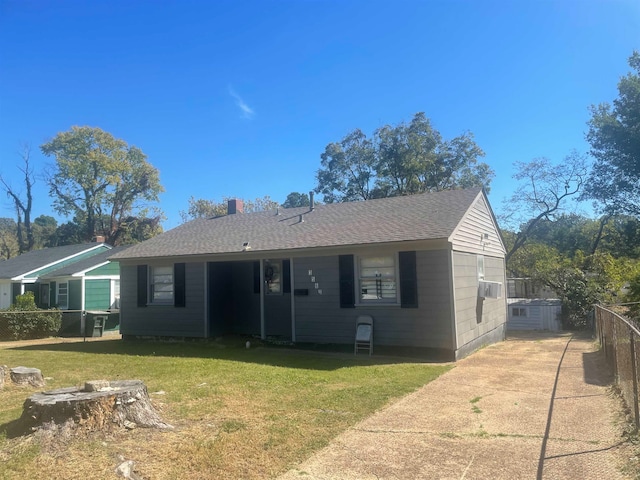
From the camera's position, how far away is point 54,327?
1800 centimetres

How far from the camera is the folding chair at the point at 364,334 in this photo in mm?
10758

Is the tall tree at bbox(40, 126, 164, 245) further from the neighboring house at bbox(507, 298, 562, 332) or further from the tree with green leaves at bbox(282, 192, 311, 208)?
the neighboring house at bbox(507, 298, 562, 332)

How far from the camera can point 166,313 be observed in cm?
1398

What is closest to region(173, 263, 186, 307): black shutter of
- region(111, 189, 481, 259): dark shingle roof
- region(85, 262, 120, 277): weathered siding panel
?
region(111, 189, 481, 259): dark shingle roof

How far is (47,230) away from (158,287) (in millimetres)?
47803

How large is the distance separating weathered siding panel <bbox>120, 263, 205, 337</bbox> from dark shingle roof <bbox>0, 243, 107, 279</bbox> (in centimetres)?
1108

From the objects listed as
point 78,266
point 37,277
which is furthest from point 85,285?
point 37,277

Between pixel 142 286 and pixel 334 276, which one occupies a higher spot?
pixel 334 276

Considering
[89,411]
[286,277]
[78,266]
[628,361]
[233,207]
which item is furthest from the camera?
[78,266]

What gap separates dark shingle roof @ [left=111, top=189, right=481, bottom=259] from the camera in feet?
36.4

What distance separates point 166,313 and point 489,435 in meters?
11.1

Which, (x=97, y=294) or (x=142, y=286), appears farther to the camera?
(x=97, y=294)

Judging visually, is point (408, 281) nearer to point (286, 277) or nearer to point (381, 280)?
point (381, 280)

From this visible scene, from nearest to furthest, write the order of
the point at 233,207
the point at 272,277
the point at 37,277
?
the point at 272,277, the point at 233,207, the point at 37,277
